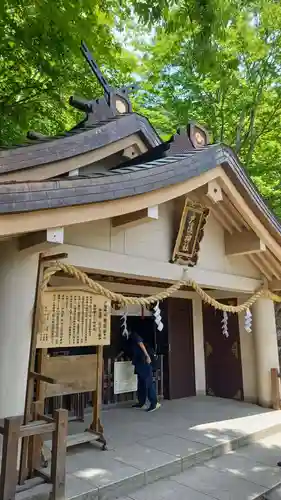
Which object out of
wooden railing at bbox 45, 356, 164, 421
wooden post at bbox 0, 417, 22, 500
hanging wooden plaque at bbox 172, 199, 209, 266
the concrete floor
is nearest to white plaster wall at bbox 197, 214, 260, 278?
hanging wooden plaque at bbox 172, 199, 209, 266

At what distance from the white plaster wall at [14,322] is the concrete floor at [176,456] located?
1.28 m

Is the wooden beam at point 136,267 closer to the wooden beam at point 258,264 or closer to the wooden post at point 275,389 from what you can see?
the wooden beam at point 258,264

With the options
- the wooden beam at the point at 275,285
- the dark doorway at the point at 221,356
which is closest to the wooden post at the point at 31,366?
the wooden beam at the point at 275,285

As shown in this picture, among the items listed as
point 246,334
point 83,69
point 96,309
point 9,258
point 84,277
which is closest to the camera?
point 9,258

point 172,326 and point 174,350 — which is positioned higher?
point 172,326

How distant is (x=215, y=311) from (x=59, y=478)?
6.91 m

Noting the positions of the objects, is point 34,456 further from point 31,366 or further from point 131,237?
point 131,237

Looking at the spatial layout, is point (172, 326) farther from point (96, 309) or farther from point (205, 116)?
point (205, 116)

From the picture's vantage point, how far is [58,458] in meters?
3.78

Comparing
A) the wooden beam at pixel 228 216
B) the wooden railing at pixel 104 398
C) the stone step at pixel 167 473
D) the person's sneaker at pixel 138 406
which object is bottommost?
the stone step at pixel 167 473

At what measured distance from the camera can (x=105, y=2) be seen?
5855 millimetres

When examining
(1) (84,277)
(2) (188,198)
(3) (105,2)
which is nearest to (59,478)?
(1) (84,277)

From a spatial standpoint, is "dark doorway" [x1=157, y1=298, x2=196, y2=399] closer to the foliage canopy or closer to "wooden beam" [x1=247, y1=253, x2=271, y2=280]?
"wooden beam" [x1=247, y1=253, x2=271, y2=280]

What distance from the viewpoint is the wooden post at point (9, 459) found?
329 cm
